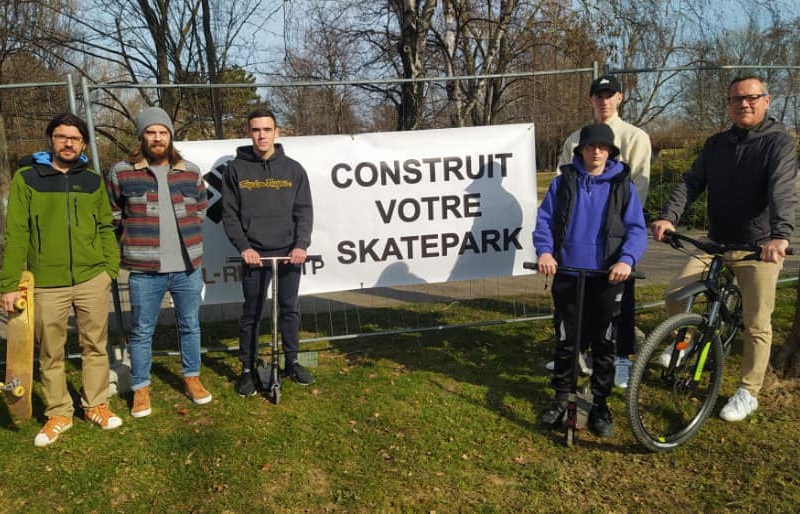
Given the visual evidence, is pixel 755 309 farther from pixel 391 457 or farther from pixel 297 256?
pixel 297 256

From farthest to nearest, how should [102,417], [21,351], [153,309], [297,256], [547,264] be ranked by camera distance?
1. [297,256]
2. [153,309]
3. [102,417]
4. [21,351]
5. [547,264]

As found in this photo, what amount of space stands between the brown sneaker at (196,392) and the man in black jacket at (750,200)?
339 centimetres

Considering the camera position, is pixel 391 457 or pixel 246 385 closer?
pixel 391 457

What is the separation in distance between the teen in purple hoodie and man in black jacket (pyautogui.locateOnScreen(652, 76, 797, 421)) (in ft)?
1.24

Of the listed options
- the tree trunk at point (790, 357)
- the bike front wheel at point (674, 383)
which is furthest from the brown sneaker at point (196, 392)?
the tree trunk at point (790, 357)

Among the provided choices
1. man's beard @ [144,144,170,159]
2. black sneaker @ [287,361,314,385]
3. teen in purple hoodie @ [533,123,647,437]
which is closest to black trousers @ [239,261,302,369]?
black sneaker @ [287,361,314,385]

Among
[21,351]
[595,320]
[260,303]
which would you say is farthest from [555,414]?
[21,351]

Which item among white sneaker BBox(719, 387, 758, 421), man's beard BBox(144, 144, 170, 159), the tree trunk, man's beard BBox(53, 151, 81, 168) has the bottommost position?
white sneaker BBox(719, 387, 758, 421)

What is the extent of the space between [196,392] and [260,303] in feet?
2.70

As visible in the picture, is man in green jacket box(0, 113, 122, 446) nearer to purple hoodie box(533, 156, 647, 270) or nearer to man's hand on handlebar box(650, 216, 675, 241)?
purple hoodie box(533, 156, 647, 270)

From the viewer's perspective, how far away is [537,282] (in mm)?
7602

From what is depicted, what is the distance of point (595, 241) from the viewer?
3.58 m

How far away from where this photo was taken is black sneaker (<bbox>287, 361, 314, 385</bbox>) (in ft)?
15.0

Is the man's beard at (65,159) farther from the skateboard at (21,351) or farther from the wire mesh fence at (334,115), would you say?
the wire mesh fence at (334,115)
